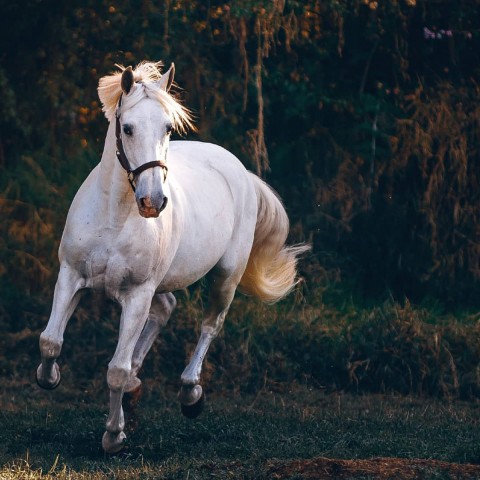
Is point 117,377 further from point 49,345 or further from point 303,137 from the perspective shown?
point 303,137

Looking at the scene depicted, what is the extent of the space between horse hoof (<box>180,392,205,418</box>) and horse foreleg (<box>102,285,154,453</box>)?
108 cm

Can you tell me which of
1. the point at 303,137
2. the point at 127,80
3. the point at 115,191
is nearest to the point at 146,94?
the point at 127,80

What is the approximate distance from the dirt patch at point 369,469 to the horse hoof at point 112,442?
3.57 feet

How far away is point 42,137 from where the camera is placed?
9.97m

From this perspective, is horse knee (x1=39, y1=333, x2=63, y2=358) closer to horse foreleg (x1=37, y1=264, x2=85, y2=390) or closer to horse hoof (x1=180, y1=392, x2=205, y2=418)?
horse foreleg (x1=37, y1=264, x2=85, y2=390)

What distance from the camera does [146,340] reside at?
6.73m

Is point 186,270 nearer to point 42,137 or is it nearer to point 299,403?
point 299,403

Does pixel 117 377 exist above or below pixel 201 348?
above

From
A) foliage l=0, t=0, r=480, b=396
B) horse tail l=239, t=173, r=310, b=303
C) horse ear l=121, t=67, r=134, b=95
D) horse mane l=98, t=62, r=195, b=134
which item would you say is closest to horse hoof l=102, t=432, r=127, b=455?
horse mane l=98, t=62, r=195, b=134

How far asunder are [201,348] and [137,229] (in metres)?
1.65

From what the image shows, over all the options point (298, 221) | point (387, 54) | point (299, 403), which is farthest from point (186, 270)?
point (387, 54)

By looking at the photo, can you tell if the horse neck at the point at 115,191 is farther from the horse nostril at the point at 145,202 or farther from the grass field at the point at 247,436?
the grass field at the point at 247,436

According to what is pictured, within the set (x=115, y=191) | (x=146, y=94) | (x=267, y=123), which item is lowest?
(x=267, y=123)

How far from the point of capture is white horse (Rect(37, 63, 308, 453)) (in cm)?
538
